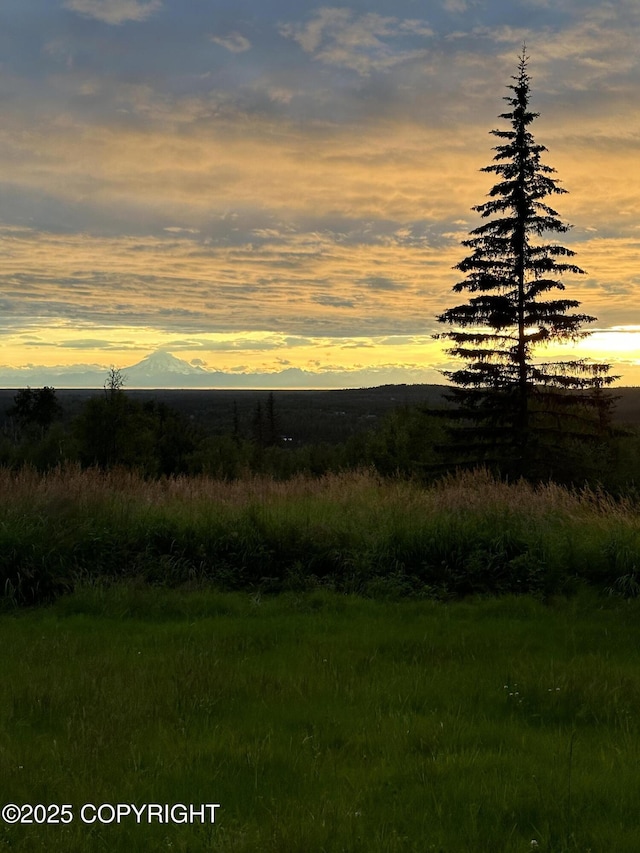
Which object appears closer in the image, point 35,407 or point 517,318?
point 517,318

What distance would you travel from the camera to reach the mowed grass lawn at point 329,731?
3668 millimetres

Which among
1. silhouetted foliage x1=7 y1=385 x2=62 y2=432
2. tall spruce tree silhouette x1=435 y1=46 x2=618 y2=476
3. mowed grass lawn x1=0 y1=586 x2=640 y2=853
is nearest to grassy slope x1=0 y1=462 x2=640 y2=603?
mowed grass lawn x1=0 y1=586 x2=640 y2=853

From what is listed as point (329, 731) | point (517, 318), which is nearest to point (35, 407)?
point (517, 318)

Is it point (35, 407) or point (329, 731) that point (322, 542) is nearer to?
point (329, 731)

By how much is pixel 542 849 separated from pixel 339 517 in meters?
7.89

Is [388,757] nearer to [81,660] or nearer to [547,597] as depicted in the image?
[81,660]

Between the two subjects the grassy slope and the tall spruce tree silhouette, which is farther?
the tall spruce tree silhouette

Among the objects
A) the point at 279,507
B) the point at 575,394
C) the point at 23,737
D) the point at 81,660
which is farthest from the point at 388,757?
the point at 575,394

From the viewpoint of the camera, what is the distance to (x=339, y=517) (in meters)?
11.3

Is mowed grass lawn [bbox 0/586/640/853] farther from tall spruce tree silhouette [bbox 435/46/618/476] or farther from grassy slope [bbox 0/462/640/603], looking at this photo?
tall spruce tree silhouette [bbox 435/46/618/476]

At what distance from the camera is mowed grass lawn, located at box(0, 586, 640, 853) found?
367cm

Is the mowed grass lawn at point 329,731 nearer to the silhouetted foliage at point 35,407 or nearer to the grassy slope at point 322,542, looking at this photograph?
the grassy slope at point 322,542

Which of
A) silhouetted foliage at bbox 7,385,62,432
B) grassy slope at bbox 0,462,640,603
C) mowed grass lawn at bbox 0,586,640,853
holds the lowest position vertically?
mowed grass lawn at bbox 0,586,640,853

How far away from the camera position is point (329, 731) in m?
4.84
